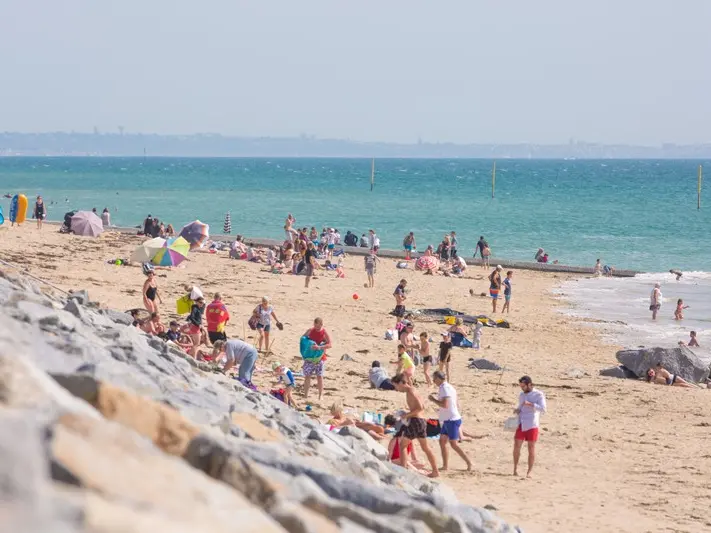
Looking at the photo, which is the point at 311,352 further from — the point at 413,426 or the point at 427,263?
the point at 427,263

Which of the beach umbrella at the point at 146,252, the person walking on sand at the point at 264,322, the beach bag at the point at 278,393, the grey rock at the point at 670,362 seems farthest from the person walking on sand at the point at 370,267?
the beach bag at the point at 278,393

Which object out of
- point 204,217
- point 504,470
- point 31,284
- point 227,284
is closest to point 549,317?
point 227,284

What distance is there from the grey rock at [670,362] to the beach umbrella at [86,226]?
2055cm

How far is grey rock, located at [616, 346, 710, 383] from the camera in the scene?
17719 millimetres

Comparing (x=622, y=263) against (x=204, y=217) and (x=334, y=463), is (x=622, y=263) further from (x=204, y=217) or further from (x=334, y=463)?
(x=334, y=463)

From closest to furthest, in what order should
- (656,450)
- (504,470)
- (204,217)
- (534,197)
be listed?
(504,470) < (656,450) < (204,217) < (534,197)

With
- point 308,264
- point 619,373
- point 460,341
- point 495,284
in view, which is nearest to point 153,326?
point 460,341

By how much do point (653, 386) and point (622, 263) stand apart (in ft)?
80.0

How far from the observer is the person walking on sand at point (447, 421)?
1148cm

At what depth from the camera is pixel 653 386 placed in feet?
56.4

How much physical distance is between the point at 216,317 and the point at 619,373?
23.5 ft

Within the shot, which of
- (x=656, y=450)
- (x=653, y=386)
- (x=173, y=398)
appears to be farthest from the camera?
(x=653, y=386)

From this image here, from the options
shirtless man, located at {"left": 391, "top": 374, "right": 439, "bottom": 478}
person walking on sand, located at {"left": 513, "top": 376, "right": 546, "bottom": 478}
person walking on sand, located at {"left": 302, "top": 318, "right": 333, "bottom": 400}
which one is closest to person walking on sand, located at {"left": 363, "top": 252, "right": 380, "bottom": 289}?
person walking on sand, located at {"left": 302, "top": 318, "right": 333, "bottom": 400}

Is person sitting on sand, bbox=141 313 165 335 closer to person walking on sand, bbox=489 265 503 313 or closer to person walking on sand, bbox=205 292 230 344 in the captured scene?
person walking on sand, bbox=205 292 230 344
